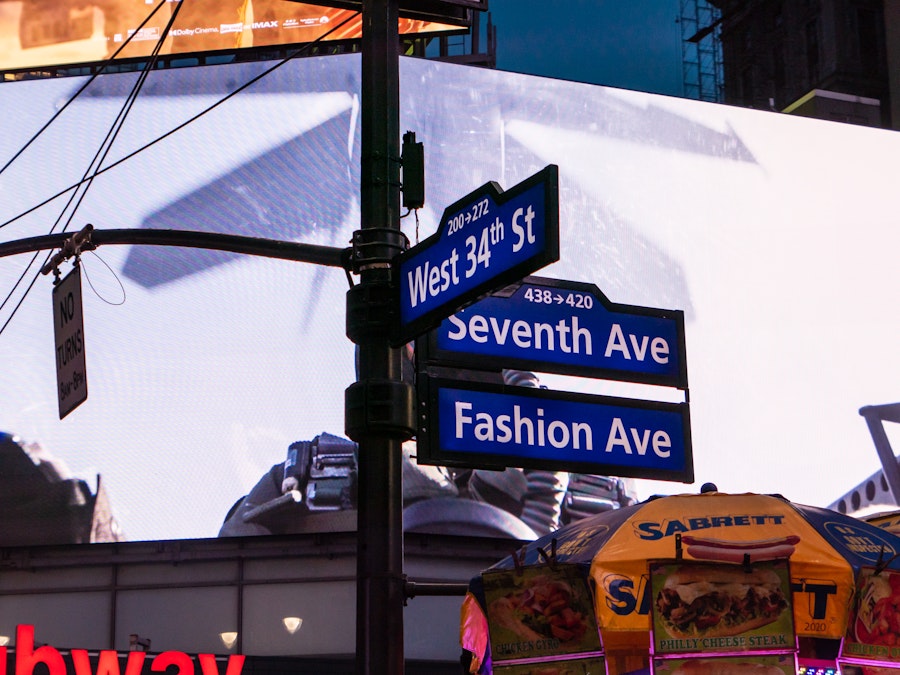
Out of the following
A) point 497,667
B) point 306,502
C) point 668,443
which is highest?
point 306,502

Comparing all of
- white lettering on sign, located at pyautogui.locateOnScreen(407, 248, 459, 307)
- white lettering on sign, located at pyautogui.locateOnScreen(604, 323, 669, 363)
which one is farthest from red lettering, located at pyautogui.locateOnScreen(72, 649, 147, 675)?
white lettering on sign, located at pyautogui.locateOnScreen(407, 248, 459, 307)

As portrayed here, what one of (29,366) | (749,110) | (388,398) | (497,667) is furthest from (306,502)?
(388,398)

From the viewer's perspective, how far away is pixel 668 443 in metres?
6.91

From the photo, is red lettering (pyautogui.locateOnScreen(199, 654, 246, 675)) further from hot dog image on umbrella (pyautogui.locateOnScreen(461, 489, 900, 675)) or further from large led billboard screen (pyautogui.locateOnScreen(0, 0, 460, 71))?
large led billboard screen (pyautogui.locateOnScreen(0, 0, 460, 71))

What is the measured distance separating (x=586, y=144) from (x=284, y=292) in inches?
285

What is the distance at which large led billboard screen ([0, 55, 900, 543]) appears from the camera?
2400 cm

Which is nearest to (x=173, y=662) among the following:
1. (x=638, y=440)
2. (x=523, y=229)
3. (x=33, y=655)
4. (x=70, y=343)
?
(x=33, y=655)

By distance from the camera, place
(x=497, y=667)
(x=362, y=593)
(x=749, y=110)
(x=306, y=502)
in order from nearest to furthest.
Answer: (x=362, y=593), (x=497, y=667), (x=306, y=502), (x=749, y=110)

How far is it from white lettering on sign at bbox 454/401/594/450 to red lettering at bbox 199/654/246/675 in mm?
13601

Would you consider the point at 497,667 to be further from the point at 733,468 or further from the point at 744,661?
the point at 733,468

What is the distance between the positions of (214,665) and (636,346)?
13.6m

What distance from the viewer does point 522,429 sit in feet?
21.1

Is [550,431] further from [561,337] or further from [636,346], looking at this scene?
[636,346]

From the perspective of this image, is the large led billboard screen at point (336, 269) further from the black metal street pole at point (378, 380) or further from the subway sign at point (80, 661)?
the black metal street pole at point (378, 380)
